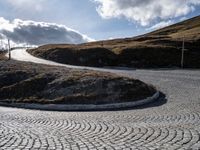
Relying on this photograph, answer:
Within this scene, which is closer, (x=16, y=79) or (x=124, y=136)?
(x=124, y=136)

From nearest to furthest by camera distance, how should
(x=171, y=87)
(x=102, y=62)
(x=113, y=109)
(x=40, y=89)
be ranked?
(x=113, y=109) → (x=40, y=89) → (x=171, y=87) → (x=102, y=62)

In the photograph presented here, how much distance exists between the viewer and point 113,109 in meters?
22.4

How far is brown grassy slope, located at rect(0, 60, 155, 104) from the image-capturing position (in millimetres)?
24812

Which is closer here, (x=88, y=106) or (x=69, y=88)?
(x=88, y=106)

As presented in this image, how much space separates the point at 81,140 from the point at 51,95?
1640 cm

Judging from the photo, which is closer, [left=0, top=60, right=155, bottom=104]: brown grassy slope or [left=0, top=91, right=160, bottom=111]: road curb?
[left=0, top=91, right=160, bottom=111]: road curb

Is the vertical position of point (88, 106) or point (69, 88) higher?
point (69, 88)

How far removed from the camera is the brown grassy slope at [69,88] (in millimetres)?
24812

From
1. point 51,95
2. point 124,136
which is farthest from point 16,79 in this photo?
point 124,136

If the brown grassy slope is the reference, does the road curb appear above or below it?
below

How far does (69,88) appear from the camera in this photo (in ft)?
89.1

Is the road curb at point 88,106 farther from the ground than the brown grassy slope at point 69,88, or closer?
closer

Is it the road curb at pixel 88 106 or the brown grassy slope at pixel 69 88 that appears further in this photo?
the brown grassy slope at pixel 69 88

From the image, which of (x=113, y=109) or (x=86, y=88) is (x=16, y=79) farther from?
(x=113, y=109)
